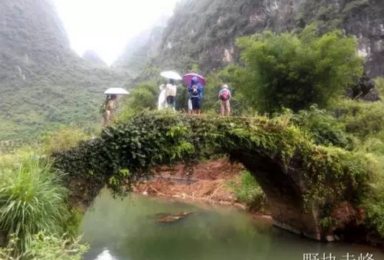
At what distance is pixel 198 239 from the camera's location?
A: 12.8m

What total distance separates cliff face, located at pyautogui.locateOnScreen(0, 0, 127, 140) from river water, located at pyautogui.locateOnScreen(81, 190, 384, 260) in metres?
28.5

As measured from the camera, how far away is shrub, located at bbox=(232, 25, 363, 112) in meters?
17.8

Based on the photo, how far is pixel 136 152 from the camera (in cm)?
952

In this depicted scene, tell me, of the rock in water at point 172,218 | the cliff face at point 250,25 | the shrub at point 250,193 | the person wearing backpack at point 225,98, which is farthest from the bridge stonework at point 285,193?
the cliff face at point 250,25

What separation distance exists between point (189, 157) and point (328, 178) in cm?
385

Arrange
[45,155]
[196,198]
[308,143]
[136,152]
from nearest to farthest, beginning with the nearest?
[45,155] → [136,152] → [308,143] → [196,198]

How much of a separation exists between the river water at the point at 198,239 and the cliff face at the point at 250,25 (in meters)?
20.8

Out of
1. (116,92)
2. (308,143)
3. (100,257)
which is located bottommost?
(100,257)

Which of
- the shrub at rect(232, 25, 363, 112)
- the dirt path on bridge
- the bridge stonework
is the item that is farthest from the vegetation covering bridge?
the dirt path on bridge

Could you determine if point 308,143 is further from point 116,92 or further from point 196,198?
point 196,198

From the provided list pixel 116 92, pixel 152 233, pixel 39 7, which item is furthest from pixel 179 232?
pixel 39 7

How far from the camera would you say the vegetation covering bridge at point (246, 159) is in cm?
916

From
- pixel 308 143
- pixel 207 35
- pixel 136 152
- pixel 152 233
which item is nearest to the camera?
pixel 136 152

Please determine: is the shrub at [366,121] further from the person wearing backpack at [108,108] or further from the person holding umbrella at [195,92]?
the person wearing backpack at [108,108]
